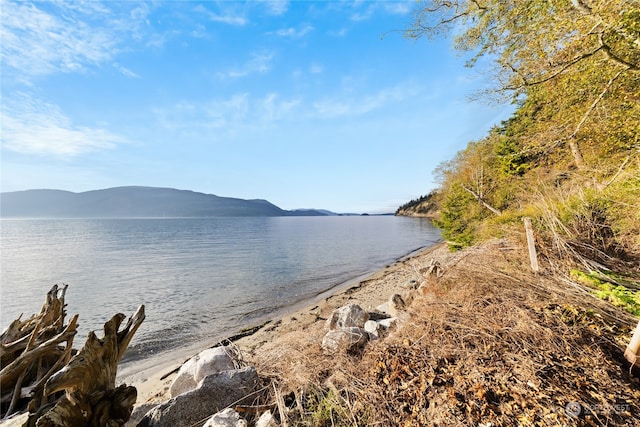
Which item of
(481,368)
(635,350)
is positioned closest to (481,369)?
(481,368)

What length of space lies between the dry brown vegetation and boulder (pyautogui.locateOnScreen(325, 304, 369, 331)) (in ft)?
6.48

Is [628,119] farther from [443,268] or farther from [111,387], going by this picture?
[111,387]

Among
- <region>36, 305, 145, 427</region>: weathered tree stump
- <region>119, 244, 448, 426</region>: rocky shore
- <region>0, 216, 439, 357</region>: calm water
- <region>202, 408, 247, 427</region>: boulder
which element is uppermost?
<region>36, 305, 145, 427</region>: weathered tree stump

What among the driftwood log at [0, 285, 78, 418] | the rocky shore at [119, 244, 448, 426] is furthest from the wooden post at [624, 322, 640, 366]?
the driftwood log at [0, 285, 78, 418]

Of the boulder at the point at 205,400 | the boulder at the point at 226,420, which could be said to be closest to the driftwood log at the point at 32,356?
the boulder at the point at 205,400

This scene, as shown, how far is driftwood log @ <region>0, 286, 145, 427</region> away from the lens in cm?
244

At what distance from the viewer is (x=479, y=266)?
5.38m

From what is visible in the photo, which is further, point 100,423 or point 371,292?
point 371,292

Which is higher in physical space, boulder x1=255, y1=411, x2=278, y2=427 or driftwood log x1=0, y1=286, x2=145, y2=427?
driftwood log x1=0, y1=286, x2=145, y2=427

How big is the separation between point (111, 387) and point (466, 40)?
41.2 ft

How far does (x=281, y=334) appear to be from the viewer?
9.98 meters

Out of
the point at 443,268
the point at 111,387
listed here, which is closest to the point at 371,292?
the point at 443,268

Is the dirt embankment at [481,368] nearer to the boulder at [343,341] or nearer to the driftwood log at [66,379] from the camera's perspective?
the boulder at [343,341]

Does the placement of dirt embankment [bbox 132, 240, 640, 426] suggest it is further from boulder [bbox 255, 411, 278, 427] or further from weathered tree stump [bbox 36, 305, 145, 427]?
weathered tree stump [bbox 36, 305, 145, 427]
